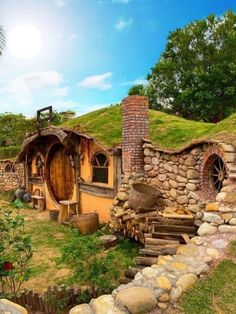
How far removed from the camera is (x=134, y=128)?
28.2 feet

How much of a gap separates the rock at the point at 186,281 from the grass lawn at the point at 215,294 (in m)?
0.06

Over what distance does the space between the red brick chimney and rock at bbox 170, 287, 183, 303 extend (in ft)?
17.8

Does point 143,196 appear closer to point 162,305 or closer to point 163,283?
point 163,283

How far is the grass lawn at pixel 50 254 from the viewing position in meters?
6.44

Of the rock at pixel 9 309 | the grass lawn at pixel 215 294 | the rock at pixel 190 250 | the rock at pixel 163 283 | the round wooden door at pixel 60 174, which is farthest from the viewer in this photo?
the round wooden door at pixel 60 174

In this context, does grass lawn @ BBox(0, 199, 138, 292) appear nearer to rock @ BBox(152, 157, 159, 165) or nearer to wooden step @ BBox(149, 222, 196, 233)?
wooden step @ BBox(149, 222, 196, 233)

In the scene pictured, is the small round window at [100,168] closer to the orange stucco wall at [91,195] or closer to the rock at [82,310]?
the orange stucco wall at [91,195]

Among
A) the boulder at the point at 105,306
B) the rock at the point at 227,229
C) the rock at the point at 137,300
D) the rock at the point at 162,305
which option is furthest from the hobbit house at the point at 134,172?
the boulder at the point at 105,306

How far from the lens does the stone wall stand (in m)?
17.9

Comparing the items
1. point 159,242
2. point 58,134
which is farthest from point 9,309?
point 58,134

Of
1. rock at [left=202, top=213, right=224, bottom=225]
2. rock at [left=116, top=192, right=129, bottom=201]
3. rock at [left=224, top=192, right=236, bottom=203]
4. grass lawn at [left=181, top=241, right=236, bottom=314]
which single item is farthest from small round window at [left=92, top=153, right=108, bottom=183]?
grass lawn at [left=181, top=241, right=236, bottom=314]

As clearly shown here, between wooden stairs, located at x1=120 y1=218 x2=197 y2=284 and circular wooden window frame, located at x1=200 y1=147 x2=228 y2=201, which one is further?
circular wooden window frame, located at x1=200 y1=147 x2=228 y2=201

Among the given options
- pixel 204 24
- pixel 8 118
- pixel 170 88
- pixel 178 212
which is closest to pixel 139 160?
pixel 178 212

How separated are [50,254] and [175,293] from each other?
5653mm
